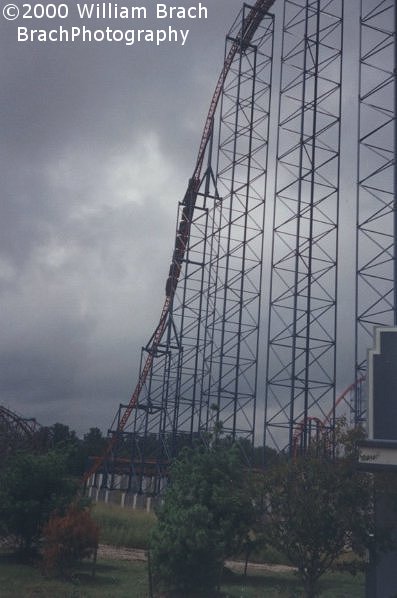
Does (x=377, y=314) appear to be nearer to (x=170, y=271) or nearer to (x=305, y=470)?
(x=305, y=470)

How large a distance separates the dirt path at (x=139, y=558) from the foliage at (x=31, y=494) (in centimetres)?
272

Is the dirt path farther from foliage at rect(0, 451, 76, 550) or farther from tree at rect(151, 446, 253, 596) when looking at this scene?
tree at rect(151, 446, 253, 596)

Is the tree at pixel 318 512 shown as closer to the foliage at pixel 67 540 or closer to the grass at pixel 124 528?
the foliage at pixel 67 540

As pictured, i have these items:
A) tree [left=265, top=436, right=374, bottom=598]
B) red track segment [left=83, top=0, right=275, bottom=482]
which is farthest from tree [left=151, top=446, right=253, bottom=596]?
red track segment [left=83, top=0, right=275, bottom=482]

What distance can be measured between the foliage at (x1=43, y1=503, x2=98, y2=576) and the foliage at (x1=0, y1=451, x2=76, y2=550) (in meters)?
1.44

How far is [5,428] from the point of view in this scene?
35875 millimetres

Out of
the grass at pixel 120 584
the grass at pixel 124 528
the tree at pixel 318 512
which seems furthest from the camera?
the grass at pixel 124 528

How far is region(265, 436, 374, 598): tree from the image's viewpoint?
12.5 meters

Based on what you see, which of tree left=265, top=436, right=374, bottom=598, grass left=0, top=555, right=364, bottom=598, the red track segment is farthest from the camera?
the red track segment

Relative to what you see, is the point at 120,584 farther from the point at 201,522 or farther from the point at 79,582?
the point at 201,522

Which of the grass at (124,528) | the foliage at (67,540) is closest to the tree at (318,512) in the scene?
the foliage at (67,540)

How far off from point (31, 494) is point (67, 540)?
236 centimetres

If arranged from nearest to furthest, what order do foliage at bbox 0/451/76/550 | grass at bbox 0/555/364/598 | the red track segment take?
grass at bbox 0/555/364/598 → foliage at bbox 0/451/76/550 → the red track segment

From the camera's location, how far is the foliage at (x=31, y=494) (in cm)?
1736
